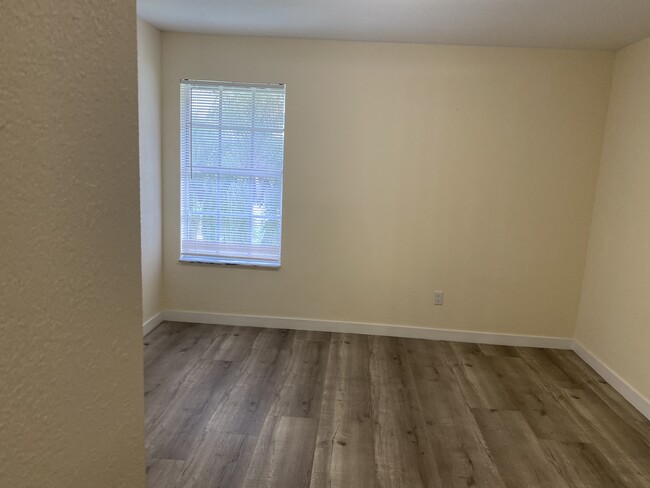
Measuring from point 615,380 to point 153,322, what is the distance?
358 cm

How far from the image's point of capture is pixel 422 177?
12.3 feet

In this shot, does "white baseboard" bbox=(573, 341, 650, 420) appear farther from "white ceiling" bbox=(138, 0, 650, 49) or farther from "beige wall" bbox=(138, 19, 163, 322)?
"beige wall" bbox=(138, 19, 163, 322)

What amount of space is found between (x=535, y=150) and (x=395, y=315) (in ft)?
5.76

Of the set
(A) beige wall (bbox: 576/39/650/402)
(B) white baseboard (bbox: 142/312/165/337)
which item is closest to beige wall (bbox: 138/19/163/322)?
(B) white baseboard (bbox: 142/312/165/337)

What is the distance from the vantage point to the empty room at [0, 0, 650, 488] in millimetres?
2523

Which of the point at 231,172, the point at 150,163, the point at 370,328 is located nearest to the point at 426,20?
the point at 231,172

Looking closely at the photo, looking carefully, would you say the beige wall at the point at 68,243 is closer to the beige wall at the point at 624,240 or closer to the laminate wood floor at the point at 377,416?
the laminate wood floor at the point at 377,416

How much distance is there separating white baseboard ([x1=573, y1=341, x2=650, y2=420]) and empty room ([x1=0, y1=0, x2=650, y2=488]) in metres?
0.02

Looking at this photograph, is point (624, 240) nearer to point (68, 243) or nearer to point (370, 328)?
point (370, 328)

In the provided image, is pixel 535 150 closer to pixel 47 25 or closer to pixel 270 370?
pixel 270 370

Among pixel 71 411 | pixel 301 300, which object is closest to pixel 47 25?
pixel 71 411

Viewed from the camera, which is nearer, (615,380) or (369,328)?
(615,380)

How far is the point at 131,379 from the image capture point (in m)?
0.82

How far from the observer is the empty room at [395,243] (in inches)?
99.3
